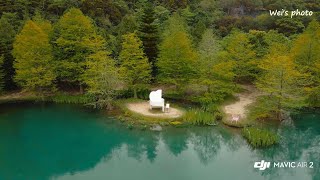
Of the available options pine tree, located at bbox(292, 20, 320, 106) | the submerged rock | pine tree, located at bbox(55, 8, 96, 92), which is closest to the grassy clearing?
the submerged rock

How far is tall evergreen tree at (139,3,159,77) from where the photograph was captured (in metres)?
36.8

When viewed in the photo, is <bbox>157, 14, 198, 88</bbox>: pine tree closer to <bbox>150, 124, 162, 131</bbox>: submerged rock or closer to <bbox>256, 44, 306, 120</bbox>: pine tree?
<bbox>150, 124, 162, 131</bbox>: submerged rock

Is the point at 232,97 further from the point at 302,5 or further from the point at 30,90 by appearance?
the point at 302,5

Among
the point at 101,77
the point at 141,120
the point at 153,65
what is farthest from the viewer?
the point at 153,65

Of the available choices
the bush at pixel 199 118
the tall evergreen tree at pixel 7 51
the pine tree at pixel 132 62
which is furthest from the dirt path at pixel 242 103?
the tall evergreen tree at pixel 7 51

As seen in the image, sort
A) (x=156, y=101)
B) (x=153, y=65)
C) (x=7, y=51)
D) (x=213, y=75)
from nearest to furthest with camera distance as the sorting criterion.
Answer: (x=156, y=101) → (x=213, y=75) → (x=7, y=51) → (x=153, y=65)

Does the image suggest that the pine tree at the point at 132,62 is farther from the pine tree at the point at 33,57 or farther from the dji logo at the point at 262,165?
the dji logo at the point at 262,165

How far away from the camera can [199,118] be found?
29.8 metres

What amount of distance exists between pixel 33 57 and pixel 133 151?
1351 cm

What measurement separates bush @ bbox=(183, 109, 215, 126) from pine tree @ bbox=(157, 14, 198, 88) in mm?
4926

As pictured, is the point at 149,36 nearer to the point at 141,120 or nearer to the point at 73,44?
the point at 73,44

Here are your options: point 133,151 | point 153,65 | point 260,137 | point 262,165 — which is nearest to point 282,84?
point 260,137

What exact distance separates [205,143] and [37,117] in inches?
555

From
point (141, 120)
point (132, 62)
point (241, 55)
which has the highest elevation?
point (241, 55)
